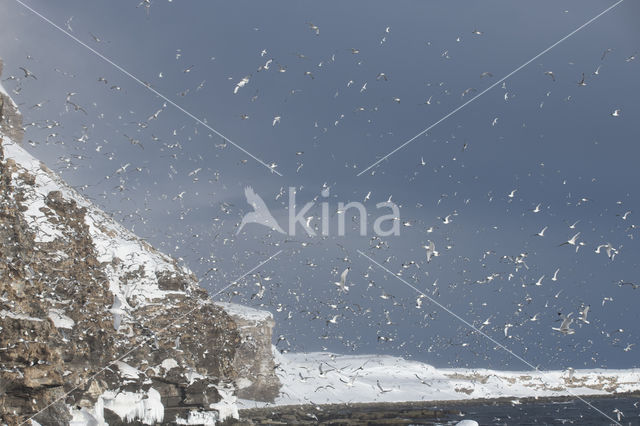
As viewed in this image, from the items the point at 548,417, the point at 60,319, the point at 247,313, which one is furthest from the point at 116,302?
the point at 548,417

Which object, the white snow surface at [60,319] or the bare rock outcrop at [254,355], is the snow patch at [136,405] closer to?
the white snow surface at [60,319]

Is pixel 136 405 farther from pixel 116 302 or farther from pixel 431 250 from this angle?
pixel 431 250

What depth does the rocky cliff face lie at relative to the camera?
2828 cm

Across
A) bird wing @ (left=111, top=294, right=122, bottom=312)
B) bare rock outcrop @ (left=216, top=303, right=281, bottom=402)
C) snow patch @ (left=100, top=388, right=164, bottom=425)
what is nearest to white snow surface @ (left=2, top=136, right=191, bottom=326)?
bird wing @ (left=111, top=294, right=122, bottom=312)

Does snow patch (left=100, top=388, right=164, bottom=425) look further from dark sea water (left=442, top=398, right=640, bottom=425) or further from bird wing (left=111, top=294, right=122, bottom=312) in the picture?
dark sea water (left=442, top=398, right=640, bottom=425)

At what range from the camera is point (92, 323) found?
174 feet

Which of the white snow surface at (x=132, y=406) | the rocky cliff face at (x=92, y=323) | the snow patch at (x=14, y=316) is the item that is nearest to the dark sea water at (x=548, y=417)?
the rocky cliff face at (x=92, y=323)

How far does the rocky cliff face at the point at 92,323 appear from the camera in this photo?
92.8ft

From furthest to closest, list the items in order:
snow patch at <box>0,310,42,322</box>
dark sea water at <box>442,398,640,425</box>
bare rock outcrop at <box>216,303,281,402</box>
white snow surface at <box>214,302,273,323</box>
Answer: white snow surface at <box>214,302,273,323</box> → bare rock outcrop at <box>216,303,281,402</box> → dark sea water at <box>442,398,640,425</box> → snow patch at <box>0,310,42,322</box>

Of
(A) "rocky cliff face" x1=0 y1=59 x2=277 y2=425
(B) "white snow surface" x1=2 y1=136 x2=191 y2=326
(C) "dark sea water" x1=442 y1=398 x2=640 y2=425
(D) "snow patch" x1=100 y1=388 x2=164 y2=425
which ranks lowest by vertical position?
(C) "dark sea water" x1=442 y1=398 x2=640 y2=425

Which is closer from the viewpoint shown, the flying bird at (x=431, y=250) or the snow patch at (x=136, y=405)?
the flying bird at (x=431, y=250)

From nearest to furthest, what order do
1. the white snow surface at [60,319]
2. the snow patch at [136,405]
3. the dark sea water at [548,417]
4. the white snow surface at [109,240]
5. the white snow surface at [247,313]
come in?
the white snow surface at [60,319], the white snow surface at [109,240], the snow patch at [136,405], the dark sea water at [548,417], the white snow surface at [247,313]

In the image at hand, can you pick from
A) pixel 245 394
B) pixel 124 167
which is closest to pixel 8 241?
pixel 124 167

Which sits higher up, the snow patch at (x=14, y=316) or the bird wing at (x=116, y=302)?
the bird wing at (x=116, y=302)
